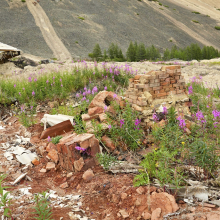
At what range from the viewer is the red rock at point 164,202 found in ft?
7.84

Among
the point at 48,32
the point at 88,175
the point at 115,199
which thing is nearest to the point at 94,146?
the point at 88,175

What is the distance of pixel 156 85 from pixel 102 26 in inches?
1870

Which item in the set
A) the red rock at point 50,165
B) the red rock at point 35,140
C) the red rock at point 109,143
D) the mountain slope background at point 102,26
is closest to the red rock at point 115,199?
the red rock at point 109,143

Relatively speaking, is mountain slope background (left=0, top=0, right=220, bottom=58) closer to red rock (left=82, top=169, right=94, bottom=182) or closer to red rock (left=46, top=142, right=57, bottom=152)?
red rock (left=46, top=142, right=57, bottom=152)

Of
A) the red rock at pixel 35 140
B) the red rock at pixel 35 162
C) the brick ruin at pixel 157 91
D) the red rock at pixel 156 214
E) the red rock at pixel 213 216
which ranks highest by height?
the brick ruin at pixel 157 91

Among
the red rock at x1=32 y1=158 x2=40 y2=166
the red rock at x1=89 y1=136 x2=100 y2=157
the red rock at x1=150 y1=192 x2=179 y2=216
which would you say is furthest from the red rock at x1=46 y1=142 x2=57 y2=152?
the red rock at x1=150 y1=192 x2=179 y2=216

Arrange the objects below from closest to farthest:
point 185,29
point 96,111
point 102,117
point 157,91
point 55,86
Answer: point 102,117 → point 96,111 → point 157,91 → point 55,86 → point 185,29

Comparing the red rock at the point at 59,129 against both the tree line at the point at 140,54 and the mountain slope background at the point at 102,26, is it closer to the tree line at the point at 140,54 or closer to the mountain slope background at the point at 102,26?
the tree line at the point at 140,54

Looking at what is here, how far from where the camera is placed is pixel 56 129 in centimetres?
487

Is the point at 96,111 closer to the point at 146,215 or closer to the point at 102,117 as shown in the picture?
the point at 102,117

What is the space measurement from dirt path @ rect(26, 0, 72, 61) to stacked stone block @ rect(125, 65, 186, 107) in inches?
1076

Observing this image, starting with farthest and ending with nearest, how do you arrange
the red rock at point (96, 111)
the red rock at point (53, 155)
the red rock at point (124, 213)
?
the red rock at point (96, 111), the red rock at point (53, 155), the red rock at point (124, 213)

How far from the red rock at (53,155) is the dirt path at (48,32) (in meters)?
28.1

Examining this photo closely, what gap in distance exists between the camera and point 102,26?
48.8 m
